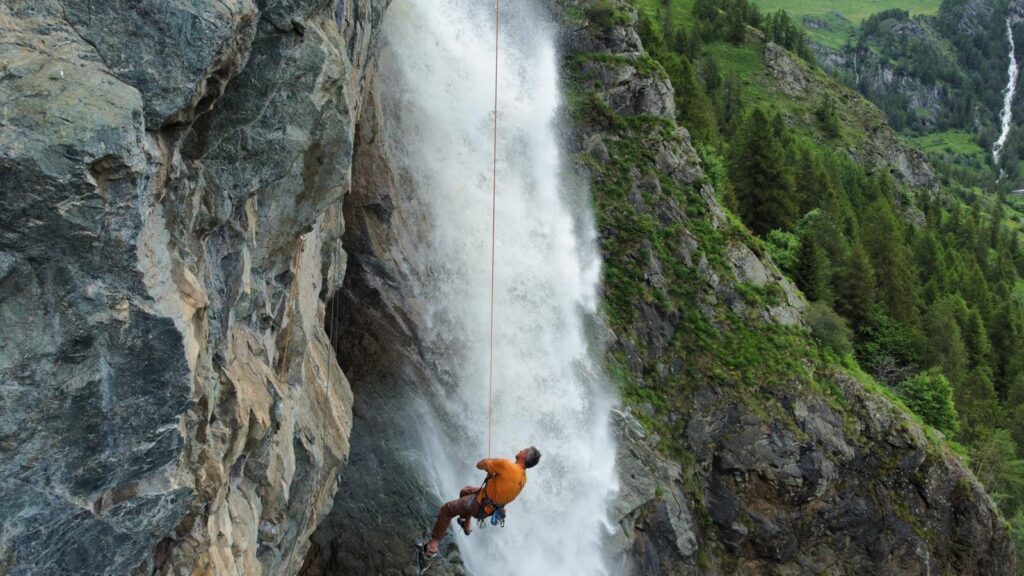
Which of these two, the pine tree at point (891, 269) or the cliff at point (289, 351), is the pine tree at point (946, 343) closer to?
Result: the pine tree at point (891, 269)

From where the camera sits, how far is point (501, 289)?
2566 centimetres

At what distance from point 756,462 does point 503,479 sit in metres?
15.0

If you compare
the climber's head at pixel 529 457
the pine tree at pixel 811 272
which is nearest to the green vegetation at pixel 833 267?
the pine tree at pixel 811 272

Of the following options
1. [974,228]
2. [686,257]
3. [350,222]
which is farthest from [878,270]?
[974,228]

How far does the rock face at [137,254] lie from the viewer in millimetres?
7199

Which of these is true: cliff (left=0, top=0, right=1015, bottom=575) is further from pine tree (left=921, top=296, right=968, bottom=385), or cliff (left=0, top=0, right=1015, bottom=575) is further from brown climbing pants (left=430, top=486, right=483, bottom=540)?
pine tree (left=921, top=296, right=968, bottom=385)

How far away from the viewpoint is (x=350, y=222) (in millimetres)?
21516

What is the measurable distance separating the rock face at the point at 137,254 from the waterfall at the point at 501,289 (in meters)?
11.5

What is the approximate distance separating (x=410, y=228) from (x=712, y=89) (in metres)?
63.9

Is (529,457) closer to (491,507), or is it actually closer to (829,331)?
(491,507)

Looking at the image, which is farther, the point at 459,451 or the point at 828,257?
→ the point at 828,257

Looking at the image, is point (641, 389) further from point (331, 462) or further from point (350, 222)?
point (331, 462)

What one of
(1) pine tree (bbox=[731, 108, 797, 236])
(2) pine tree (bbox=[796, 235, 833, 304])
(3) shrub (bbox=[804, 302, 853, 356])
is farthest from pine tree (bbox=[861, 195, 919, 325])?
(3) shrub (bbox=[804, 302, 853, 356])

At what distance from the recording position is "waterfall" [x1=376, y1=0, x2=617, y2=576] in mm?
23031
